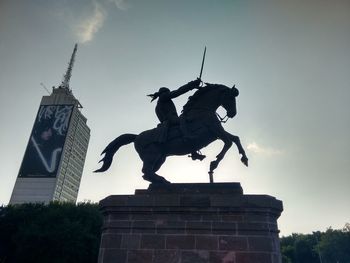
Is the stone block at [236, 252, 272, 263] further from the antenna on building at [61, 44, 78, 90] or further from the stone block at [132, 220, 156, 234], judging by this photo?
the antenna on building at [61, 44, 78, 90]

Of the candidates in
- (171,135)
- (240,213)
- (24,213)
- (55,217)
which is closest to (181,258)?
(240,213)

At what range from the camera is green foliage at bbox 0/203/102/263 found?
2467 centimetres

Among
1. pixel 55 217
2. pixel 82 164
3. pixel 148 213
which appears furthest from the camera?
pixel 82 164

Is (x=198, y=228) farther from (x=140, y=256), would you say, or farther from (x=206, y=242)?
(x=140, y=256)

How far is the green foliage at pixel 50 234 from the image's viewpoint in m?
24.7

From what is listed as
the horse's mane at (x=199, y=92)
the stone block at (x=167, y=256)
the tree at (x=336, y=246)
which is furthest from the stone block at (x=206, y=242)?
the tree at (x=336, y=246)

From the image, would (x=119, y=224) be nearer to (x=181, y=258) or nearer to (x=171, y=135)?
(x=181, y=258)

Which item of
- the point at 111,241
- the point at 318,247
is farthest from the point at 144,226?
the point at 318,247

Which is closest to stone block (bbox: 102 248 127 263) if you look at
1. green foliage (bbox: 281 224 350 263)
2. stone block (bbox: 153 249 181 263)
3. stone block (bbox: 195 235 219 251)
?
stone block (bbox: 153 249 181 263)

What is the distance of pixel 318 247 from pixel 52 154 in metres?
68.6

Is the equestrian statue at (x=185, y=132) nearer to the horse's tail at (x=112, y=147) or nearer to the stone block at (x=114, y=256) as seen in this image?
the horse's tail at (x=112, y=147)

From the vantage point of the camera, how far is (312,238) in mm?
64062

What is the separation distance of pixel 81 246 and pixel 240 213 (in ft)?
75.5

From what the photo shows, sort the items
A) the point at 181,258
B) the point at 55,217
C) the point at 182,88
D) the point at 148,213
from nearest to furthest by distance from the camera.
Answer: the point at 181,258, the point at 148,213, the point at 182,88, the point at 55,217
